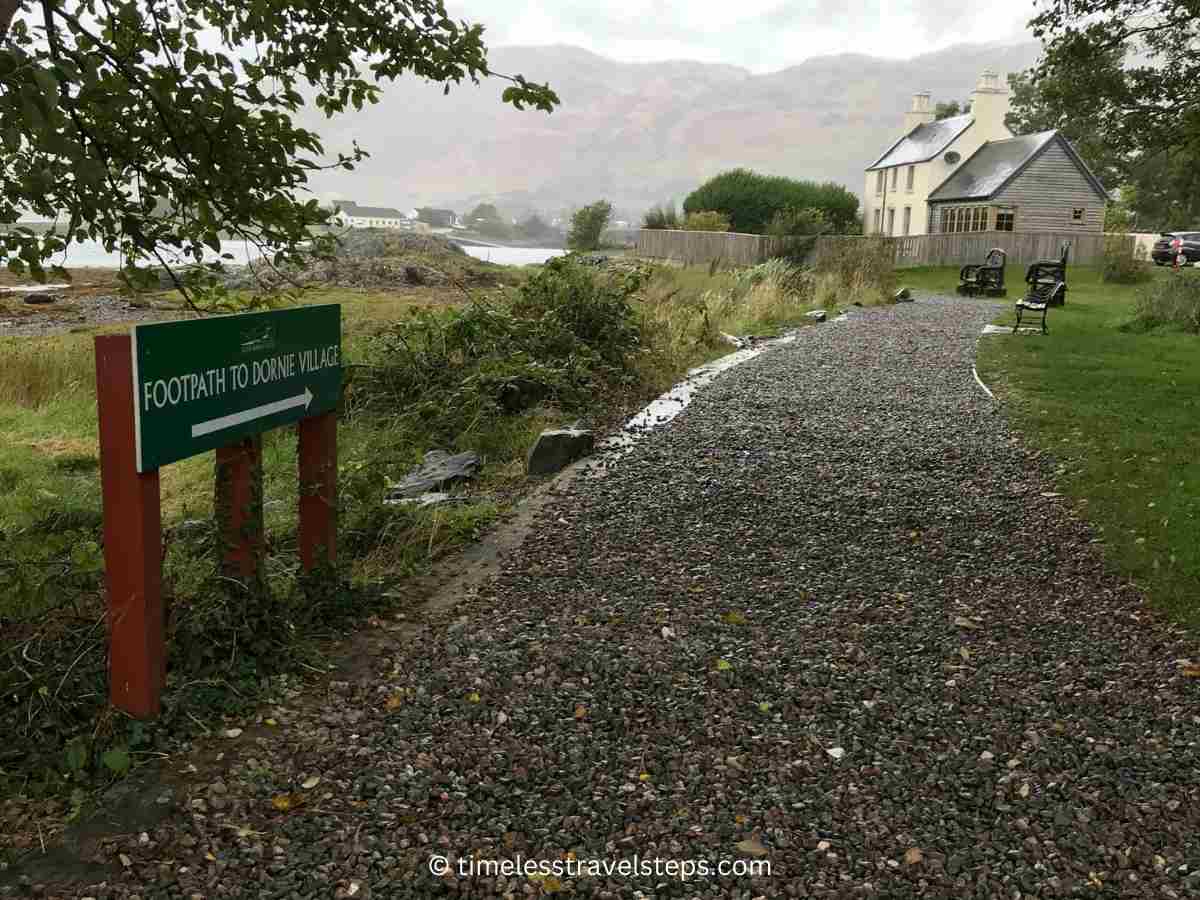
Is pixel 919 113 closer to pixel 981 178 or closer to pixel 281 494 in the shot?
pixel 981 178

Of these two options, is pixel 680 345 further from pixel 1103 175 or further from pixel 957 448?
pixel 1103 175

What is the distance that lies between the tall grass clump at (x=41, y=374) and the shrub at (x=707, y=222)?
28.2 metres

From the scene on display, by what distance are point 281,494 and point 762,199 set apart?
3837 centimetres

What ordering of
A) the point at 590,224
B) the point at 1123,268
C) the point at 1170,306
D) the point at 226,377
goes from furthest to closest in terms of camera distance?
the point at 590,224 < the point at 1123,268 < the point at 1170,306 < the point at 226,377

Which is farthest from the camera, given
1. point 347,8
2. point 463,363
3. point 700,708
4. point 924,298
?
point 924,298

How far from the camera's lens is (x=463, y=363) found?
32.4 feet

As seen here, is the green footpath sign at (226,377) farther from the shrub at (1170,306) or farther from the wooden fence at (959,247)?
the wooden fence at (959,247)

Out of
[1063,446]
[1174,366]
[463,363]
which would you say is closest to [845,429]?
[1063,446]

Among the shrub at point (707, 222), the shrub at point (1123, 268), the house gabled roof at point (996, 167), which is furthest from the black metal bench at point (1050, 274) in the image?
the house gabled roof at point (996, 167)

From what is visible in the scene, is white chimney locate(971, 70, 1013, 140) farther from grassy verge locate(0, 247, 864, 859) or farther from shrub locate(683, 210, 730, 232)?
grassy verge locate(0, 247, 864, 859)

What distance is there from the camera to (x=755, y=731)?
362cm

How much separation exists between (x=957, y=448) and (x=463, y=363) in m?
4.57

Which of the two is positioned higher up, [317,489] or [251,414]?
[251,414]

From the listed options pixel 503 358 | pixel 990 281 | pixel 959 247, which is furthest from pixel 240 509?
pixel 959 247
